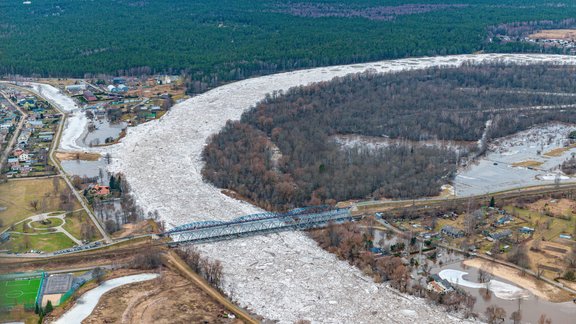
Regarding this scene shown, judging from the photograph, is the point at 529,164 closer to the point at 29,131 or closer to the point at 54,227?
the point at 54,227

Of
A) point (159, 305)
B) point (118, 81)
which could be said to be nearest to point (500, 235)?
point (159, 305)

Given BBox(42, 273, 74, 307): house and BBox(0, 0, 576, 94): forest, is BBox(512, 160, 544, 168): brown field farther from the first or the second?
BBox(0, 0, 576, 94): forest

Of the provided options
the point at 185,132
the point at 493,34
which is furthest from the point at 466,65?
the point at 185,132

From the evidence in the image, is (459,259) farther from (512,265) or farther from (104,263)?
(104,263)

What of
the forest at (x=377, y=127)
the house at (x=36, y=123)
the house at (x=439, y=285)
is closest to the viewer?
the house at (x=439, y=285)

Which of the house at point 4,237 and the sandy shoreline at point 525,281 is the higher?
the house at point 4,237

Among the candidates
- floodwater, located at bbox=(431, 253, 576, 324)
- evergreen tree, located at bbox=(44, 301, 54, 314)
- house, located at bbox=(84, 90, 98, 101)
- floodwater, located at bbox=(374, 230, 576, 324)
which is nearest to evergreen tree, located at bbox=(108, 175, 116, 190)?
evergreen tree, located at bbox=(44, 301, 54, 314)

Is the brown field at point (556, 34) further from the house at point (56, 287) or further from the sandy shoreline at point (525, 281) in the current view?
the house at point (56, 287)

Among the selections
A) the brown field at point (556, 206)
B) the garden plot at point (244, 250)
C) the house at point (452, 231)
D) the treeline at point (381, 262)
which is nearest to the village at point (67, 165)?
the garden plot at point (244, 250)
